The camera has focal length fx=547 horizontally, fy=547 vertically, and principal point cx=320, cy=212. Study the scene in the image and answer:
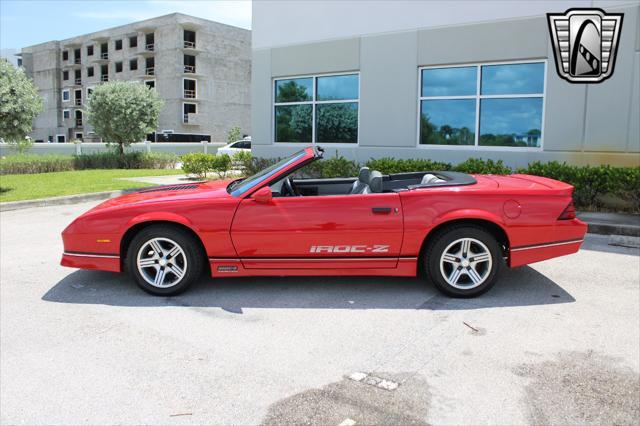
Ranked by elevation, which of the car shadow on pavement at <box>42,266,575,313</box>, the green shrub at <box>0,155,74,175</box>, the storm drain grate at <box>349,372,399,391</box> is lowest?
the storm drain grate at <box>349,372,399,391</box>

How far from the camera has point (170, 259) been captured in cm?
527

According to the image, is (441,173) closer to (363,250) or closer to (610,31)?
(363,250)

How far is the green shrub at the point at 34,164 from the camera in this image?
65.3 feet

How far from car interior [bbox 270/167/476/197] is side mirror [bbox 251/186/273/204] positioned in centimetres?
20

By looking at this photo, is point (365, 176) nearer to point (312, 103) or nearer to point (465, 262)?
point (465, 262)

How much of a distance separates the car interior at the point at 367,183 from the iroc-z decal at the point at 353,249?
555mm

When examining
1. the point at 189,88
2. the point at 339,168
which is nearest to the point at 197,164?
the point at 339,168

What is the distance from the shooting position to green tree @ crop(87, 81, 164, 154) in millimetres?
24750

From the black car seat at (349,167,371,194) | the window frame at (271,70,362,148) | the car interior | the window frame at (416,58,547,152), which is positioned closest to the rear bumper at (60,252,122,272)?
the car interior

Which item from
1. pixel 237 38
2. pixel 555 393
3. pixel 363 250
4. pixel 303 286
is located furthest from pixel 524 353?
pixel 237 38

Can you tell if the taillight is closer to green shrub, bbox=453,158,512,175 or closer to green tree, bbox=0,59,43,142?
green shrub, bbox=453,158,512,175

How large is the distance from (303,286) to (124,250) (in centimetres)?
183

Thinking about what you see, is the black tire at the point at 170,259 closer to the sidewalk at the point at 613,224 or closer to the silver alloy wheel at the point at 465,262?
the silver alloy wheel at the point at 465,262

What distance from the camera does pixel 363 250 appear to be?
518 centimetres
